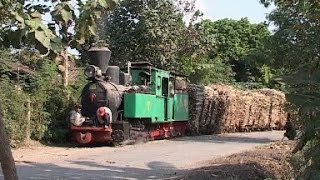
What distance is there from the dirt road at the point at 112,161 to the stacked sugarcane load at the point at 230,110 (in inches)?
328

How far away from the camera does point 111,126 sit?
1816 centimetres

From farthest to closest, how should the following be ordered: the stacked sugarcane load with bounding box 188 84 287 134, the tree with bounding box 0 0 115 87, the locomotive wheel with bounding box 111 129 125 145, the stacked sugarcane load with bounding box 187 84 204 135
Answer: the stacked sugarcane load with bounding box 188 84 287 134, the stacked sugarcane load with bounding box 187 84 204 135, the locomotive wheel with bounding box 111 129 125 145, the tree with bounding box 0 0 115 87

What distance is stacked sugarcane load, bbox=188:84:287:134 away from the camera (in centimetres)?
2698

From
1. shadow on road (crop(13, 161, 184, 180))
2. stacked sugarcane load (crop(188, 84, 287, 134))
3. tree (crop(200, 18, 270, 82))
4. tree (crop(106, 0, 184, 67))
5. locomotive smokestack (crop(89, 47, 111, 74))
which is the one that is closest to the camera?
shadow on road (crop(13, 161, 184, 180))

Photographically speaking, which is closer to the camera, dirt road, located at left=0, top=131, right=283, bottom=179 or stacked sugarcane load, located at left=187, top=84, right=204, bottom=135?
dirt road, located at left=0, top=131, right=283, bottom=179

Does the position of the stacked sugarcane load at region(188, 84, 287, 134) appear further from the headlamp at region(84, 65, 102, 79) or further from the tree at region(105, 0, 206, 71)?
the headlamp at region(84, 65, 102, 79)

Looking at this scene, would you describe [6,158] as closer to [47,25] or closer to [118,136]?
[47,25]

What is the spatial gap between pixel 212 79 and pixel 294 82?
106 feet

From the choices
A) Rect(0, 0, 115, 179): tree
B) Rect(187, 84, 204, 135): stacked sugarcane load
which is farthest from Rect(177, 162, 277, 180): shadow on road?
Rect(187, 84, 204, 135): stacked sugarcane load

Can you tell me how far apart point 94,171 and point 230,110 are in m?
A: 18.6

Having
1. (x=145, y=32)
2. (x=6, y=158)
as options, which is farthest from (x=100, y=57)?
(x=6, y=158)

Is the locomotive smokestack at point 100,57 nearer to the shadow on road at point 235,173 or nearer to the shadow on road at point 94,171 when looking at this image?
the shadow on road at point 94,171

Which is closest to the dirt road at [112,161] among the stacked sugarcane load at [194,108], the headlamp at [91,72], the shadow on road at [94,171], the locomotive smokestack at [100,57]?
the shadow on road at [94,171]

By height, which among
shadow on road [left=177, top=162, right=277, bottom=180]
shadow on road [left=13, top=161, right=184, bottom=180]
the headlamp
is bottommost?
shadow on road [left=13, top=161, right=184, bottom=180]
